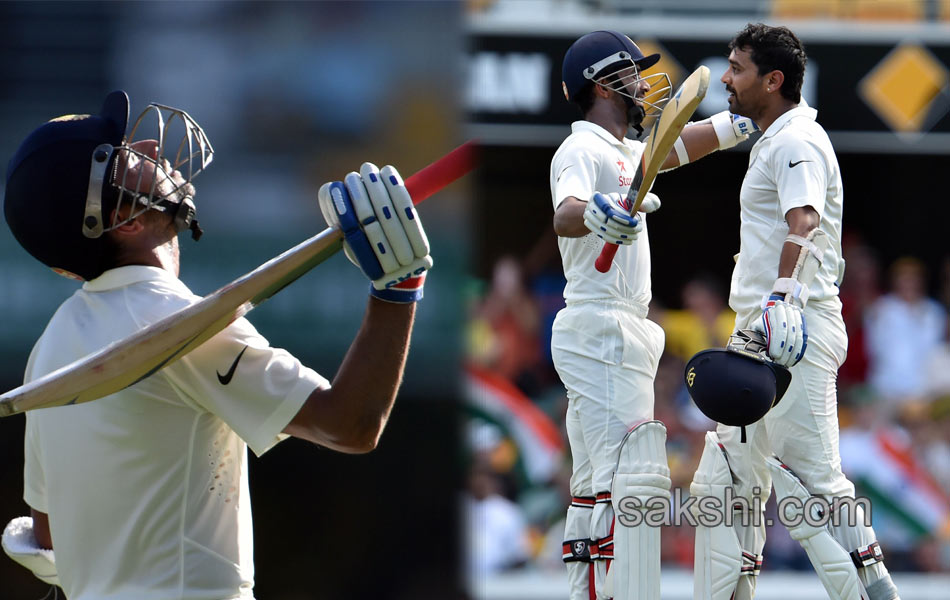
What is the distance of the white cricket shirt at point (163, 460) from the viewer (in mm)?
2566

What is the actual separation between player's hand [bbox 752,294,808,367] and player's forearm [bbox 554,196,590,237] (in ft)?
1.75

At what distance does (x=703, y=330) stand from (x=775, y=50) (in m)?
5.14

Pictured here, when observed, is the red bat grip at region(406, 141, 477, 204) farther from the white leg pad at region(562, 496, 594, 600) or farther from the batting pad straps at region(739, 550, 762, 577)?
the batting pad straps at region(739, 550, 762, 577)

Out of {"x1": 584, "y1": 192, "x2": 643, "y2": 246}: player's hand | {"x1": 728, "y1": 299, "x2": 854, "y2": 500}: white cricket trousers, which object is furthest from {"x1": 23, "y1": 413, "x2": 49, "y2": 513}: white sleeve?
{"x1": 728, "y1": 299, "x2": 854, "y2": 500}: white cricket trousers

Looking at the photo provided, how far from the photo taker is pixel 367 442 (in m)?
2.53

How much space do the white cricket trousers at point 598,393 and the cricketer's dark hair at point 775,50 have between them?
78cm

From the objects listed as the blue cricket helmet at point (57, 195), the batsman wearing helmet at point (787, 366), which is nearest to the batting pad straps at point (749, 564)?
the batsman wearing helmet at point (787, 366)

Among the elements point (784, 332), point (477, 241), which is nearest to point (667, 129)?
point (784, 332)

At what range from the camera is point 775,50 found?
3.74 meters

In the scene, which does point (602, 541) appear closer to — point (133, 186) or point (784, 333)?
point (784, 333)

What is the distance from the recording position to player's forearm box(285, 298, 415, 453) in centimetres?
252

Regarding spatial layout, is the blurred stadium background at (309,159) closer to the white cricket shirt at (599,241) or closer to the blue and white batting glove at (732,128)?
the blue and white batting glove at (732,128)

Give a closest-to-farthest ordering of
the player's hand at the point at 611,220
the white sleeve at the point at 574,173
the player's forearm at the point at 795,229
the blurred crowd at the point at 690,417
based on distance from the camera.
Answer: the player's hand at the point at 611,220 < the player's forearm at the point at 795,229 < the white sleeve at the point at 574,173 < the blurred crowd at the point at 690,417

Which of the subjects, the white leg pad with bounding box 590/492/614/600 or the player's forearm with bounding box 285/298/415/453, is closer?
the player's forearm with bounding box 285/298/415/453
